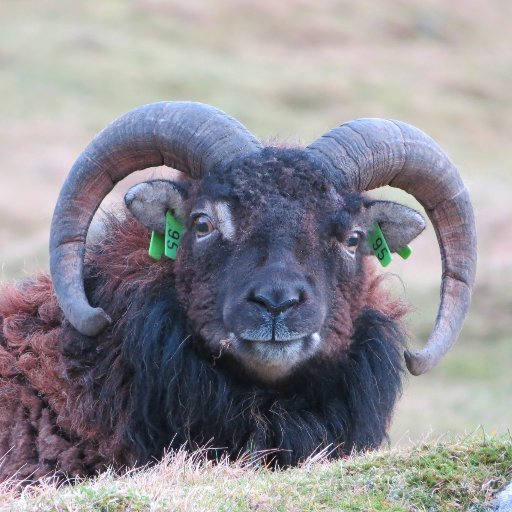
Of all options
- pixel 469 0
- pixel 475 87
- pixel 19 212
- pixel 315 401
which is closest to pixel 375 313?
pixel 315 401

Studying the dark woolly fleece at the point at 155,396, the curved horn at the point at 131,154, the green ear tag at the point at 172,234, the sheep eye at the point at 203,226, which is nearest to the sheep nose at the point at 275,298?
the dark woolly fleece at the point at 155,396

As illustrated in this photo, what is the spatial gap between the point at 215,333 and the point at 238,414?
26.4 inches

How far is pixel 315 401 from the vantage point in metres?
9.55

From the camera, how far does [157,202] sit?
9.77m

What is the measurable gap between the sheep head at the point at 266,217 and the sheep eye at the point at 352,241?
1cm

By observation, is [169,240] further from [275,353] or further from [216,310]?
[275,353]

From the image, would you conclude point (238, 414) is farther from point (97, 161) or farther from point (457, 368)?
point (457, 368)

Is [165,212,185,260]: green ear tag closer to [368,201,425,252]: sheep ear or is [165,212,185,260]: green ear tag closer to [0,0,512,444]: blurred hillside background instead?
[368,201,425,252]: sheep ear

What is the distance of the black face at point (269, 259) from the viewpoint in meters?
8.64

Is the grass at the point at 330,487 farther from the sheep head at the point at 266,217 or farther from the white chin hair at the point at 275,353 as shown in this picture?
the sheep head at the point at 266,217

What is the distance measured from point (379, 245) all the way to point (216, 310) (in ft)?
5.57

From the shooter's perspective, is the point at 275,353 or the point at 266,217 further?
the point at 266,217

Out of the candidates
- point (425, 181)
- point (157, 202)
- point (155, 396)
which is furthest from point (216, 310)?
point (425, 181)

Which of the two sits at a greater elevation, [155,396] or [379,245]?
[379,245]
